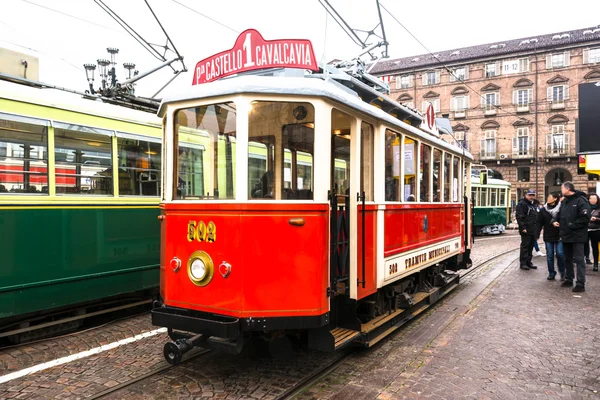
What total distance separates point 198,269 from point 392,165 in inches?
103

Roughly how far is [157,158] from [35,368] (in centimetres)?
335

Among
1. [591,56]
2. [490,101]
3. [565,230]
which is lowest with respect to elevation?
[565,230]

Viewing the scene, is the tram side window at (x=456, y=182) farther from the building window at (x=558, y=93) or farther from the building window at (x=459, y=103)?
the building window at (x=459, y=103)

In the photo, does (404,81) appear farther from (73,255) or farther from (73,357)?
(73,357)

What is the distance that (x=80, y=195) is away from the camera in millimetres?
5777

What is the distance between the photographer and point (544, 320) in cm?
621

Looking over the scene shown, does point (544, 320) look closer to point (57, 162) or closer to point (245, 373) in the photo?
point (245, 373)

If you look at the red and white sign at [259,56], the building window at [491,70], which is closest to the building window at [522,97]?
the building window at [491,70]

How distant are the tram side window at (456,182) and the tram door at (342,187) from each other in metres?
3.99

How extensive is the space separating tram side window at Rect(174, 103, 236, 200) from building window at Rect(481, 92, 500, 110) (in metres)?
48.0

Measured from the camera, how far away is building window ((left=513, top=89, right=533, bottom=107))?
45.0m

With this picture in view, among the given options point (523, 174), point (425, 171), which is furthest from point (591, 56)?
point (425, 171)

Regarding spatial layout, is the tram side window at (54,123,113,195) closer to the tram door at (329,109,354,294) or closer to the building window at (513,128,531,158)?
the tram door at (329,109,354,294)

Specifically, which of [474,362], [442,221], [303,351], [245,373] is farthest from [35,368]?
[442,221]
